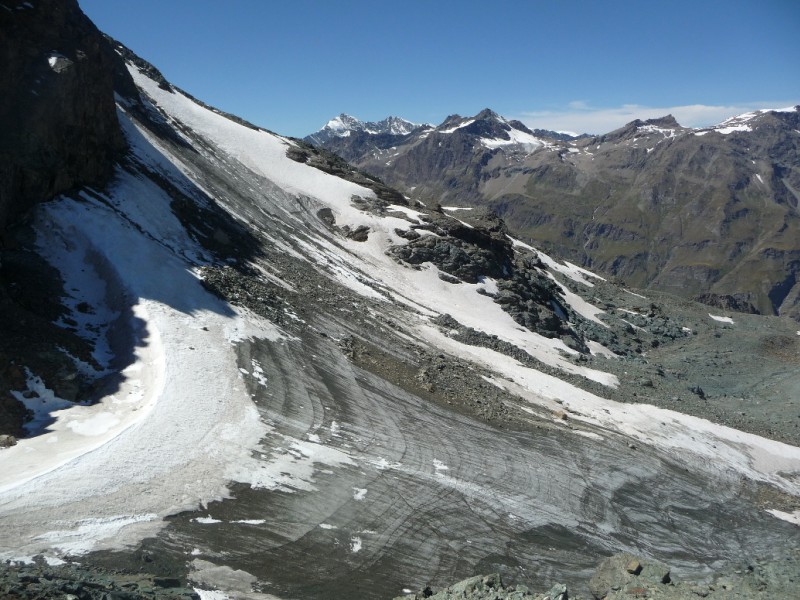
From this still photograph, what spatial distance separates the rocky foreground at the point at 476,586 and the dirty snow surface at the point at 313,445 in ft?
3.12

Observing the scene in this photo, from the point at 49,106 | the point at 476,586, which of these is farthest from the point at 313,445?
the point at 49,106

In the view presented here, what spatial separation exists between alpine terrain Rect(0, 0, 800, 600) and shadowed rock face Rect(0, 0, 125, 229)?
0.17 meters

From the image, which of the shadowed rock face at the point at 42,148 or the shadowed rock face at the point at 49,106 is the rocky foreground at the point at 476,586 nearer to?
the shadowed rock face at the point at 42,148

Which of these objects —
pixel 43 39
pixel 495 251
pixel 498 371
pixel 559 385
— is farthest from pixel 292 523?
pixel 495 251

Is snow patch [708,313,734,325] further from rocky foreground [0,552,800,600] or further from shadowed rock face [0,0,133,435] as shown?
shadowed rock face [0,0,133,435]

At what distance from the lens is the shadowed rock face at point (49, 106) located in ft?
92.4

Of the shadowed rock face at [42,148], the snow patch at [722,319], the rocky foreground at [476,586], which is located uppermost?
the snow patch at [722,319]

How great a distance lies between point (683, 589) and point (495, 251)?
5656cm

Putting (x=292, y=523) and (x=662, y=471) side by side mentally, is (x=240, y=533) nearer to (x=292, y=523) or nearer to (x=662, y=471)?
(x=292, y=523)

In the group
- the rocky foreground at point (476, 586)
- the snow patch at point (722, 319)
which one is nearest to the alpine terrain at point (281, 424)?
the rocky foreground at point (476, 586)

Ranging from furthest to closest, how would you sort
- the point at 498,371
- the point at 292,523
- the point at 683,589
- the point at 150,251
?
the point at 498,371 → the point at 150,251 → the point at 292,523 → the point at 683,589

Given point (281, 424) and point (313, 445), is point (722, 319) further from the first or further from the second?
point (281, 424)

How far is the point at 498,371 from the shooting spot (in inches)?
1545

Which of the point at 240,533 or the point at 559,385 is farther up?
the point at 559,385
